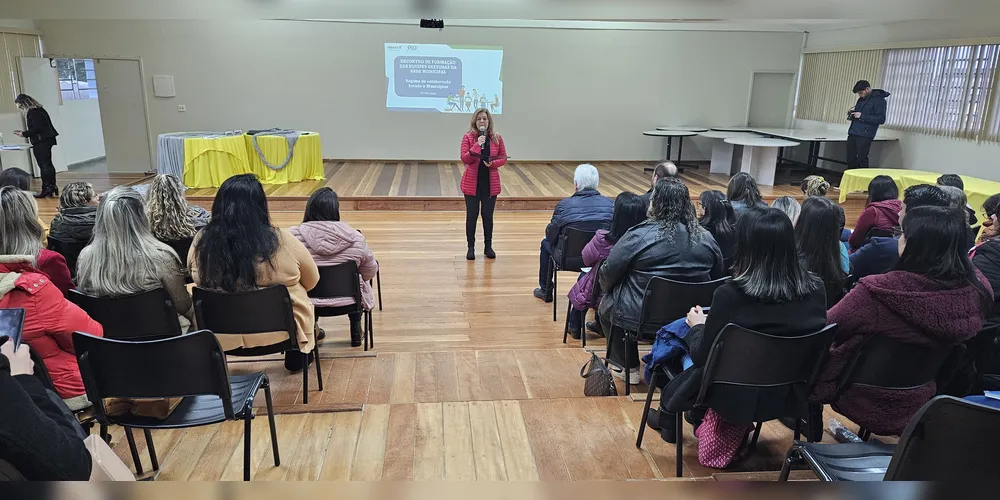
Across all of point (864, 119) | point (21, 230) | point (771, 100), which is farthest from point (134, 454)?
point (771, 100)

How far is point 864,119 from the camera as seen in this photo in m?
7.86

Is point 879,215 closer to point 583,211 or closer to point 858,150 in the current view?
point 583,211

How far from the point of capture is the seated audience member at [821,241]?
7.81ft

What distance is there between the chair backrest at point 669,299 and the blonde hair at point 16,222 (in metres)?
2.49

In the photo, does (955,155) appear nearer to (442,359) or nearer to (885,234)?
(885,234)

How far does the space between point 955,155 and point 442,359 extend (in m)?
7.71

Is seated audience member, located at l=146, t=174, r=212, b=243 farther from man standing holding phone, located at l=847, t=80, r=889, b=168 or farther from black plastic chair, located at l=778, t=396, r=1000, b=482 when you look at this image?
man standing holding phone, located at l=847, t=80, r=889, b=168

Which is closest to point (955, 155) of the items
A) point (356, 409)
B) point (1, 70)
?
point (356, 409)

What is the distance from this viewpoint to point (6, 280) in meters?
1.78

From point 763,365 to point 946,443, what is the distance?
640 millimetres

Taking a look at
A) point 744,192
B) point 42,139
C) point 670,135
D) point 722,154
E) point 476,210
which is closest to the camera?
point 744,192

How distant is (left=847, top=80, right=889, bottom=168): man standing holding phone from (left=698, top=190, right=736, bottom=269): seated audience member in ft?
19.6

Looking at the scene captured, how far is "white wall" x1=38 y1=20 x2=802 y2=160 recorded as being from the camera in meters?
9.77

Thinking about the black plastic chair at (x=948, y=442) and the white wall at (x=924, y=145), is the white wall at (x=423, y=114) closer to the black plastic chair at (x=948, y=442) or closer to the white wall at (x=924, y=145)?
the white wall at (x=924, y=145)
